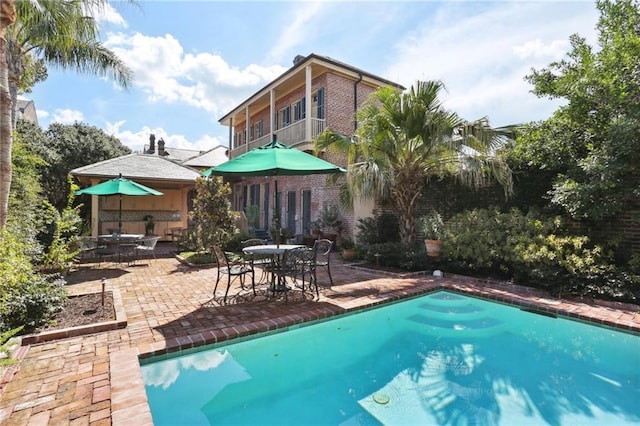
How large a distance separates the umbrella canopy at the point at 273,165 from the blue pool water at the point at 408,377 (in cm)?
254

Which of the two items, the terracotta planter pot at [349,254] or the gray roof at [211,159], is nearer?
the terracotta planter pot at [349,254]

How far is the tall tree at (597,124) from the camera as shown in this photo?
6012mm

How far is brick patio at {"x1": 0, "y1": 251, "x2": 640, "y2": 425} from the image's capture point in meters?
2.72

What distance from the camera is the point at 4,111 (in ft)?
15.9

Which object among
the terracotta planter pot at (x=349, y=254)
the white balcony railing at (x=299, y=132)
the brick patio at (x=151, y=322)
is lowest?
the brick patio at (x=151, y=322)

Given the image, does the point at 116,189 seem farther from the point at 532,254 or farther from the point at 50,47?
the point at 532,254

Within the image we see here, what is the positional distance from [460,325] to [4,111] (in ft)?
25.6

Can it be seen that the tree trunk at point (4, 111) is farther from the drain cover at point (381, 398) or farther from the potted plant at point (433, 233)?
the potted plant at point (433, 233)

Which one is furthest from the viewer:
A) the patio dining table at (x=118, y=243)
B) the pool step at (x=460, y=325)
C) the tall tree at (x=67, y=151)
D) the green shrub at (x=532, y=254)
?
the tall tree at (x=67, y=151)

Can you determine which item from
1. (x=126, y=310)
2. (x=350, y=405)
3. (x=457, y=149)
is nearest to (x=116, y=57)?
(x=126, y=310)

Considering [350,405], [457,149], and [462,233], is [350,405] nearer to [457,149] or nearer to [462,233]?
[462,233]

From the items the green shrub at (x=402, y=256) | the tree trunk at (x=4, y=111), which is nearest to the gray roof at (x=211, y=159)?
the green shrub at (x=402, y=256)

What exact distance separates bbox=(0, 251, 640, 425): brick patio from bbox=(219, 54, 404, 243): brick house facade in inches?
222

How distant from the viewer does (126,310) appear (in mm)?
5258
